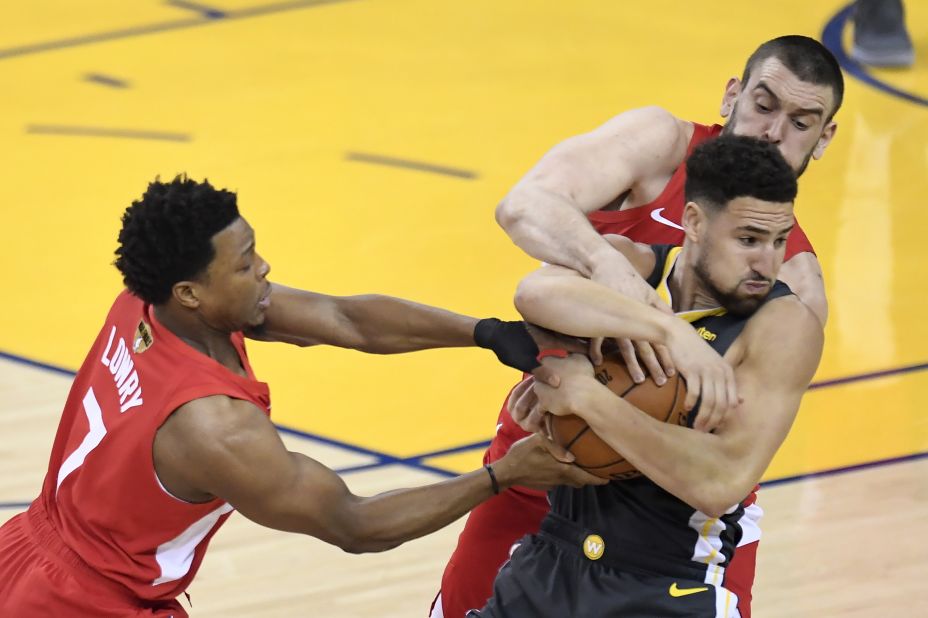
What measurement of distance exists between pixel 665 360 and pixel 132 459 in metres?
1.36

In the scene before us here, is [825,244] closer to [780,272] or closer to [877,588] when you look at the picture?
[877,588]

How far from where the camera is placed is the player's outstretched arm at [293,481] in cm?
423

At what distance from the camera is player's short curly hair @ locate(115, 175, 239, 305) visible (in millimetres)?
4277

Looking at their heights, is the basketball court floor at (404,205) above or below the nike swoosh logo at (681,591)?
below

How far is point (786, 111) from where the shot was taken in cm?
479

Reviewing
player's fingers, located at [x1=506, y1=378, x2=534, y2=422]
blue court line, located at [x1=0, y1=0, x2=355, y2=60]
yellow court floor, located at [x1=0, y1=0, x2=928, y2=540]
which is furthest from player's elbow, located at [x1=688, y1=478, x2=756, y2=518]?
blue court line, located at [x1=0, y1=0, x2=355, y2=60]

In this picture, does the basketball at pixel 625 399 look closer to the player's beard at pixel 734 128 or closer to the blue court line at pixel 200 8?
the player's beard at pixel 734 128

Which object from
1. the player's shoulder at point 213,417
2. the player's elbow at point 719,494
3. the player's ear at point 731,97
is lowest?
the player's shoulder at point 213,417

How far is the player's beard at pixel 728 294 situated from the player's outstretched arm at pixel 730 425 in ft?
0.18

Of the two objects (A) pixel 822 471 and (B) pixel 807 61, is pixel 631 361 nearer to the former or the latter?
(B) pixel 807 61

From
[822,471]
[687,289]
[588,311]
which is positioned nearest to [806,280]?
[687,289]

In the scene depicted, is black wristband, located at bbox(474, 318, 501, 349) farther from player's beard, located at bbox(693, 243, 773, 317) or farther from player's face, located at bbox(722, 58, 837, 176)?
player's face, located at bbox(722, 58, 837, 176)

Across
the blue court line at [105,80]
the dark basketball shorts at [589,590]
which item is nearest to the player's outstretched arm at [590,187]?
the dark basketball shorts at [589,590]

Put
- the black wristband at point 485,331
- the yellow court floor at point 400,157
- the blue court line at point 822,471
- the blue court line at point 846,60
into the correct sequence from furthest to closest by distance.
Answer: the blue court line at point 846,60 → the yellow court floor at point 400,157 → the blue court line at point 822,471 → the black wristband at point 485,331
